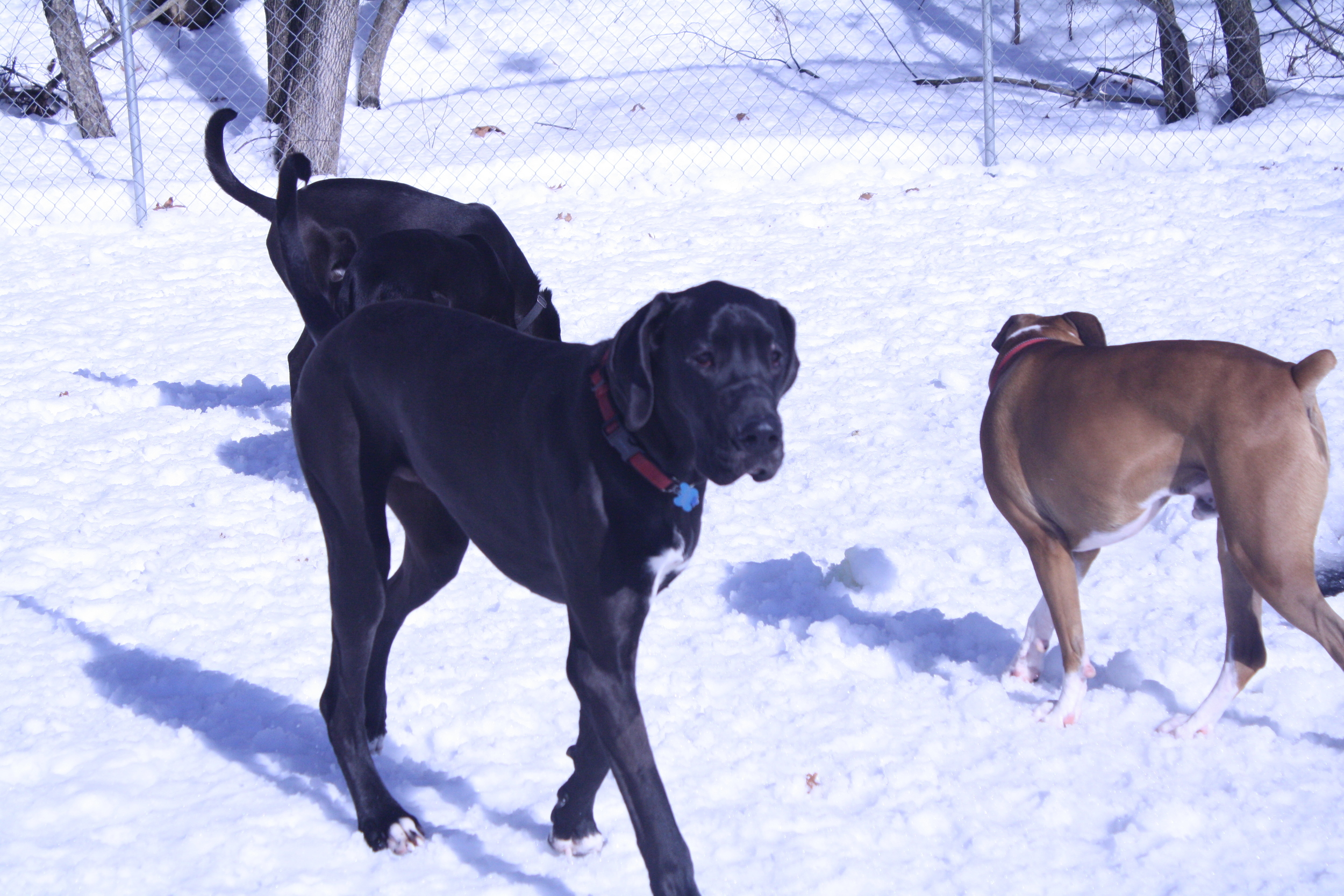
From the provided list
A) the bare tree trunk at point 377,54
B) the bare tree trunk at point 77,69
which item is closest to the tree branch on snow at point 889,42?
the bare tree trunk at point 377,54

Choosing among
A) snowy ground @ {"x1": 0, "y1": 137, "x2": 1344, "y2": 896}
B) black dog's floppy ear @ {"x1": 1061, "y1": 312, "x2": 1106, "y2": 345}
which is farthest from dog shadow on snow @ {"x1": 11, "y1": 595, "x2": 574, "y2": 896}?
black dog's floppy ear @ {"x1": 1061, "y1": 312, "x2": 1106, "y2": 345}

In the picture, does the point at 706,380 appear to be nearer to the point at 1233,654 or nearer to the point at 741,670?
the point at 741,670

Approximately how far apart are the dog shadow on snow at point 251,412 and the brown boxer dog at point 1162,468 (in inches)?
115

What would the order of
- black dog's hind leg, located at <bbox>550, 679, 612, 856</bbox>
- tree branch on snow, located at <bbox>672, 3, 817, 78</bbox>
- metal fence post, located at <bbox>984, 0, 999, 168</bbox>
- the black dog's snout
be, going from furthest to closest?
tree branch on snow, located at <bbox>672, 3, 817, 78</bbox> → metal fence post, located at <bbox>984, 0, 999, 168</bbox> → black dog's hind leg, located at <bbox>550, 679, 612, 856</bbox> → the black dog's snout

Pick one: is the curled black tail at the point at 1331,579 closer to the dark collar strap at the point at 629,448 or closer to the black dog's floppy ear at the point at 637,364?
the dark collar strap at the point at 629,448

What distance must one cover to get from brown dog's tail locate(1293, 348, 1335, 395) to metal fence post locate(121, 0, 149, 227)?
8468 mm

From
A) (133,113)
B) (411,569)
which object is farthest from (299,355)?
(133,113)

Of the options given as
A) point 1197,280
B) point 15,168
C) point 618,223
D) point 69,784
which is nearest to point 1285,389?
point 69,784

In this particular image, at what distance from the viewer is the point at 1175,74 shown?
421 inches

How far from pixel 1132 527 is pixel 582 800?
5.28 ft

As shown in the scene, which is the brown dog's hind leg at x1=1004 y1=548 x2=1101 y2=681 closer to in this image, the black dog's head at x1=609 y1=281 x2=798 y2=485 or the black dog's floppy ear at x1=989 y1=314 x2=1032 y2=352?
the black dog's floppy ear at x1=989 y1=314 x2=1032 y2=352

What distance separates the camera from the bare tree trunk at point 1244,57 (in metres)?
10.2

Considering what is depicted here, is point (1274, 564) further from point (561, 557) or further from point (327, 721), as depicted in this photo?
point (327, 721)

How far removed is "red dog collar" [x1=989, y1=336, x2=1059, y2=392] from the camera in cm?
335
